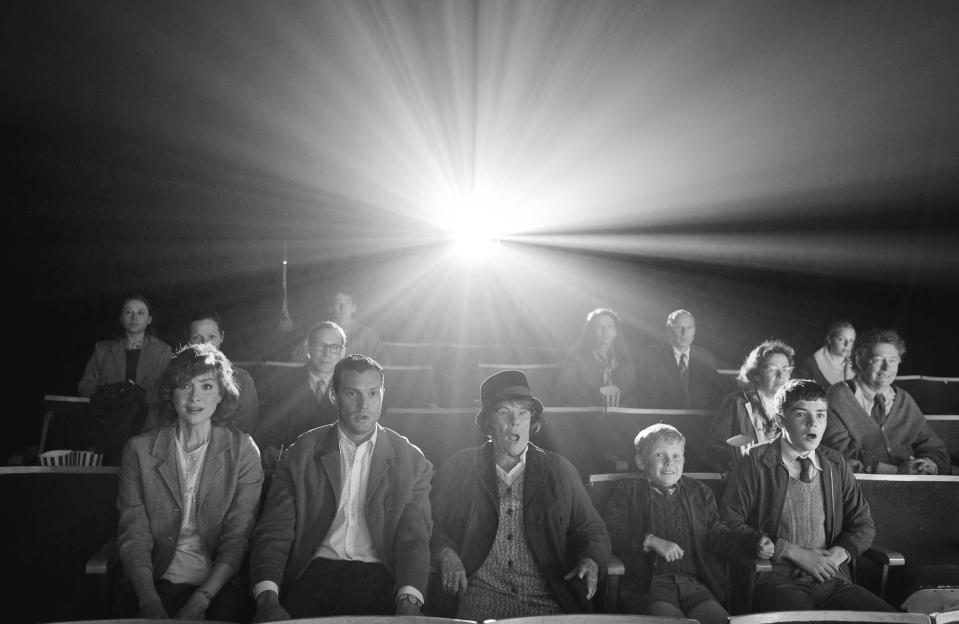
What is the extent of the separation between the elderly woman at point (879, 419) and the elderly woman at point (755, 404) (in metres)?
0.29

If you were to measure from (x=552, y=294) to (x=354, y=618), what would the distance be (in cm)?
785

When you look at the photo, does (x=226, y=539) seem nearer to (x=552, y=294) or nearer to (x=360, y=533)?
(x=360, y=533)

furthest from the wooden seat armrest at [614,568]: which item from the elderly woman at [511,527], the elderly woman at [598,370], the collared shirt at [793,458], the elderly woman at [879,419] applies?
the elderly woman at [598,370]

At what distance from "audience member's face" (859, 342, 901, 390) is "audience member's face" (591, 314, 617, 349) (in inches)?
64.0

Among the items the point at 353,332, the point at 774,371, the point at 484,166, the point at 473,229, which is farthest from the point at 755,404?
the point at 473,229

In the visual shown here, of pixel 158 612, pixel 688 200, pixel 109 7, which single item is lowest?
pixel 158 612

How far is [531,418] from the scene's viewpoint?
102 inches

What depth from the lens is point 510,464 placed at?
8.21 ft

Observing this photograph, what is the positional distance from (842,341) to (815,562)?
2.54 metres

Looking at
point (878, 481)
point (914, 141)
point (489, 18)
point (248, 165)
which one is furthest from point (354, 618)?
point (248, 165)

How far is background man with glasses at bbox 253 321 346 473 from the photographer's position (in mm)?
3541

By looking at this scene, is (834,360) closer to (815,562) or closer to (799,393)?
(799,393)

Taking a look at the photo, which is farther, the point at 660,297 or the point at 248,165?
the point at 660,297

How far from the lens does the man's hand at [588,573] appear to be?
7.27 feet
